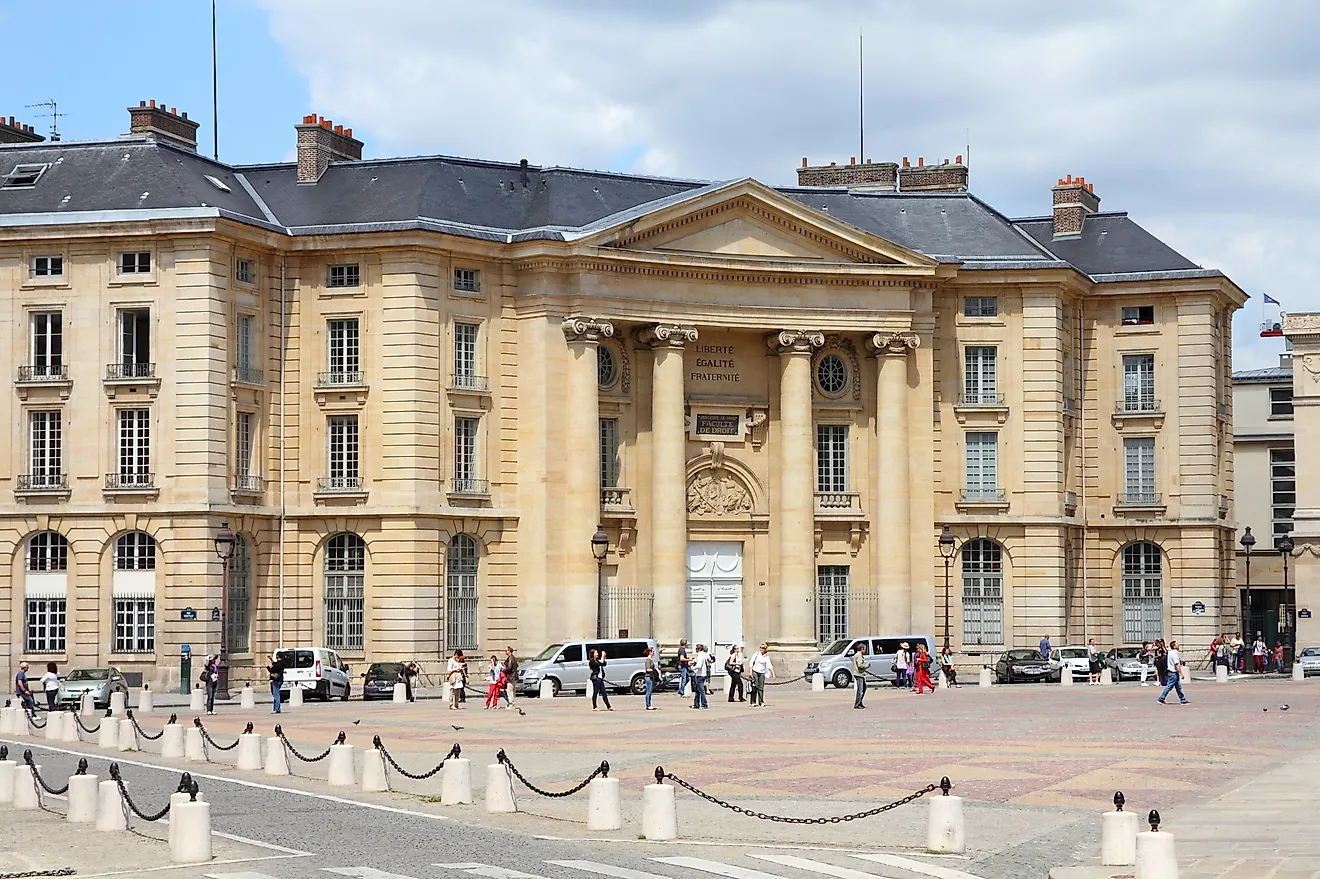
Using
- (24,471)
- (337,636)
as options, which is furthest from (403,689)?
(24,471)

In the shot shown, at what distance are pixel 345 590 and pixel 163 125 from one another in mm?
16104

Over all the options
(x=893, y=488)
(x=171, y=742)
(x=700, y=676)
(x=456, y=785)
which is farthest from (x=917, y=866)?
(x=893, y=488)

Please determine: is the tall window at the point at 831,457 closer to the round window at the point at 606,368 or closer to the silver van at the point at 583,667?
the round window at the point at 606,368

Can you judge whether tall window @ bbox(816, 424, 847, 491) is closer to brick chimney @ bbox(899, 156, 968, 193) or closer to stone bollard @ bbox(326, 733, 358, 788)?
brick chimney @ bbox(899, 156, 968, 193)

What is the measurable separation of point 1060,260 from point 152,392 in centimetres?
3103

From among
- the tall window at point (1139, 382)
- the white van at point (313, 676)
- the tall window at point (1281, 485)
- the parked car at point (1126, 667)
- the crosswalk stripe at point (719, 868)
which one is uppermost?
the tall window at point (1139, 382)

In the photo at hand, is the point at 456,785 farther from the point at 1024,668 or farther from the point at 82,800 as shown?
the point at 1024,668

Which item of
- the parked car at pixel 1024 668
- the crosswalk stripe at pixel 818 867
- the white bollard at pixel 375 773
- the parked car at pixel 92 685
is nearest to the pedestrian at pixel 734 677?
the parked car at pixel 1024 668

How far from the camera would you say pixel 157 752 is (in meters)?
38.0

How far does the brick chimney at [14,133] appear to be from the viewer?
230ft

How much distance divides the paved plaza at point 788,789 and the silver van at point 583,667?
8589mm

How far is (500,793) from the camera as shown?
27.2 metres

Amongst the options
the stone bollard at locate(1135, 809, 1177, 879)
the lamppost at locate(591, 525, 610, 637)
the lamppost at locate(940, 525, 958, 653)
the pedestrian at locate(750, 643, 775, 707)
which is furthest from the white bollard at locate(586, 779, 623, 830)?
the lamppost at locate(940, 525, 958, 653)

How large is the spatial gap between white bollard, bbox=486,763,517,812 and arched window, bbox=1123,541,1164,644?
5197cm
